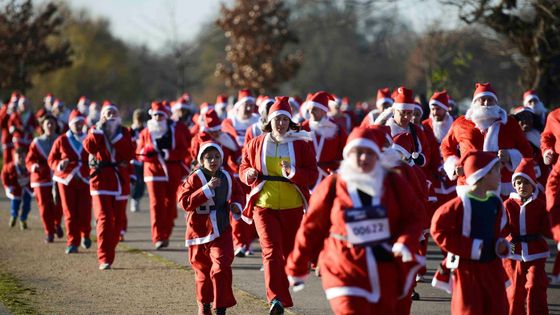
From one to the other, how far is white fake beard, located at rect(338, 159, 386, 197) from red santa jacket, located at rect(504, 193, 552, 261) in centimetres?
292

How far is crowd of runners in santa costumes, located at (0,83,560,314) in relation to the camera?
692 cm

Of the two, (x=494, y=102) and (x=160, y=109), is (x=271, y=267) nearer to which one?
(x=494, y=102)

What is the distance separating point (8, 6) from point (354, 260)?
3357cm

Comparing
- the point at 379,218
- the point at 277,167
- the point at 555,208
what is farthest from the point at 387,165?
the point at 277,167

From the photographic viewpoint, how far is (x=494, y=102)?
442 inches

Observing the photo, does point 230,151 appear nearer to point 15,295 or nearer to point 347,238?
point 15,295

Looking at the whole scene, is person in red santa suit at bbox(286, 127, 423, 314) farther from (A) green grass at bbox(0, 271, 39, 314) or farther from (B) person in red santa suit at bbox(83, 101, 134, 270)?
(B) person in red santa suit at bbox(83, 101, 134, 270)

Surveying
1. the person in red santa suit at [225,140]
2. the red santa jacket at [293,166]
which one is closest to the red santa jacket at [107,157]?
the person in red santa suit at [225,140]

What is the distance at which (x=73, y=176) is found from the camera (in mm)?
14445

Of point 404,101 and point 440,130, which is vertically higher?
point 404,101

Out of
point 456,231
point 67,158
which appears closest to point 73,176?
point 67,158

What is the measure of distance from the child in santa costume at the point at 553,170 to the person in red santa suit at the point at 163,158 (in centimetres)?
610

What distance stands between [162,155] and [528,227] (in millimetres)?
7290

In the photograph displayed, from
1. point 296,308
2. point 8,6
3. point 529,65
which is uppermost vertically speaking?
point 8,6
